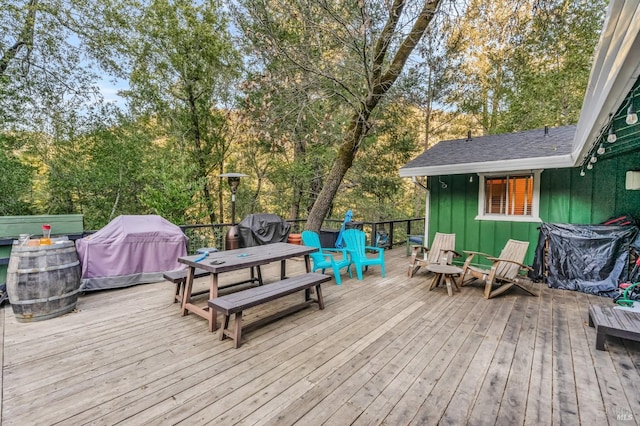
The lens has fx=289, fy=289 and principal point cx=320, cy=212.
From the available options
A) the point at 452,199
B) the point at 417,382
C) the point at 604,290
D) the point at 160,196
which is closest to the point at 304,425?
the point at 417,382

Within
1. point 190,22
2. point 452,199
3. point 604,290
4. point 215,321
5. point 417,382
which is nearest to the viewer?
point 417,382

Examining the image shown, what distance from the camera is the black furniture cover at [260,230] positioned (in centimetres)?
639

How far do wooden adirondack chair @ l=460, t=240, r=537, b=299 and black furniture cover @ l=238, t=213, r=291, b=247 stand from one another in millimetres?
3995

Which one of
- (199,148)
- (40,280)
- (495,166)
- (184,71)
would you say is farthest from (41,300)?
(184,71)

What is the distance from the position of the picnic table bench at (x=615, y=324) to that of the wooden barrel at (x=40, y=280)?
5145 millimetres

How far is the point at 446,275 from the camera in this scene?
4.10 m

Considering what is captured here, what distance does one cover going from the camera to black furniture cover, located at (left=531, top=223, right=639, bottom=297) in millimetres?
3973

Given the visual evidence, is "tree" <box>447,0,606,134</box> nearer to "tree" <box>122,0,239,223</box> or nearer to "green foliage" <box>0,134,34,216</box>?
"tree" <box>122,0,239,223</box>

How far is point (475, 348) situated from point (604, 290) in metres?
2.98

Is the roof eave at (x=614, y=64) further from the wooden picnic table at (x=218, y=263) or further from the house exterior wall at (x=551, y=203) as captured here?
the wooden picnic table at (x=218, y=263)

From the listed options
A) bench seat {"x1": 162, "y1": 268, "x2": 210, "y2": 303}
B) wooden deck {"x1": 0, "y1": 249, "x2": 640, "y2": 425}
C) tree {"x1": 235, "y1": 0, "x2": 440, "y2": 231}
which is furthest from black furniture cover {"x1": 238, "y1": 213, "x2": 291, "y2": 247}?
wooden deck {"x1": 0, "y1": 249, "x2": 640, "y2": 425}

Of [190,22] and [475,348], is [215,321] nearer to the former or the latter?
[475,348]

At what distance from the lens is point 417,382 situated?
2047 millimetres

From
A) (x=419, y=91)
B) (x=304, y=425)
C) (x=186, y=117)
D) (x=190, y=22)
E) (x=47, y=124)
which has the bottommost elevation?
(x=304, y=425)
